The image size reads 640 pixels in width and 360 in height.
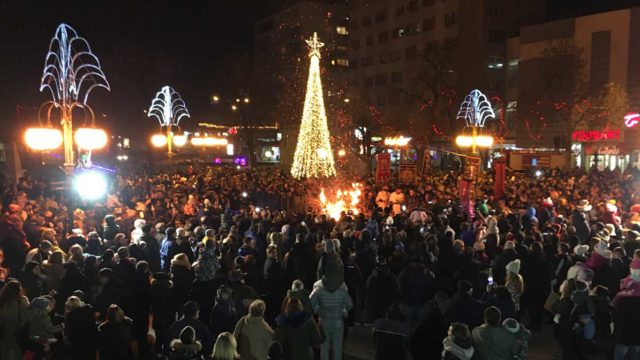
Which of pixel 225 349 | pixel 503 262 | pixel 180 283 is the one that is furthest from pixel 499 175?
pixel 225 349

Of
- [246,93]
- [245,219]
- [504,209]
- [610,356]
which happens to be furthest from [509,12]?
[610,356]

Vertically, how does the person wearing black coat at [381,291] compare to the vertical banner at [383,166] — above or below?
below

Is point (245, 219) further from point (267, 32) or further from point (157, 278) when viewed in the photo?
point (267, 32)

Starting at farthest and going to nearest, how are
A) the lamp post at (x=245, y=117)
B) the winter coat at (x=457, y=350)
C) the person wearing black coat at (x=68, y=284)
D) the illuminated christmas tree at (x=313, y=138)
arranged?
the lamp post at (x=245, y=117), the illuminated christmas tree at (x=313, y=138), the person wearing black coat at (x=68, y=284), the winter coat at (x=457, y=350)

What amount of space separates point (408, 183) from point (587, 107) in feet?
63.6

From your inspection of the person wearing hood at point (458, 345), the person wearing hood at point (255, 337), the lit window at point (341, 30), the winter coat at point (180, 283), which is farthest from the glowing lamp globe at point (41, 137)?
the lit window at point (341, 30)

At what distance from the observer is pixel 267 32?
251 ft

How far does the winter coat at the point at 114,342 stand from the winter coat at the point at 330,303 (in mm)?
2305

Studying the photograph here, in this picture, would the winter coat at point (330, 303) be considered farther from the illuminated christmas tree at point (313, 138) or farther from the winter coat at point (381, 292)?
the illuminated christmas tree at point (313, 138)

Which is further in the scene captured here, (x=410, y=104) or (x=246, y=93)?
(x=410, y=104)

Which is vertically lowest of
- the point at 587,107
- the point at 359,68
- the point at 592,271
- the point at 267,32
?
the point at 592,271

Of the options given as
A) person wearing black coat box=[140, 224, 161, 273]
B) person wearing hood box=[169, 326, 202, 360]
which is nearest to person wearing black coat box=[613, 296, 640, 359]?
person wearing hood box=[169, 326, 202, 360]

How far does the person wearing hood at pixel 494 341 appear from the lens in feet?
16.5

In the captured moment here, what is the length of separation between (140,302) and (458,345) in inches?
167
